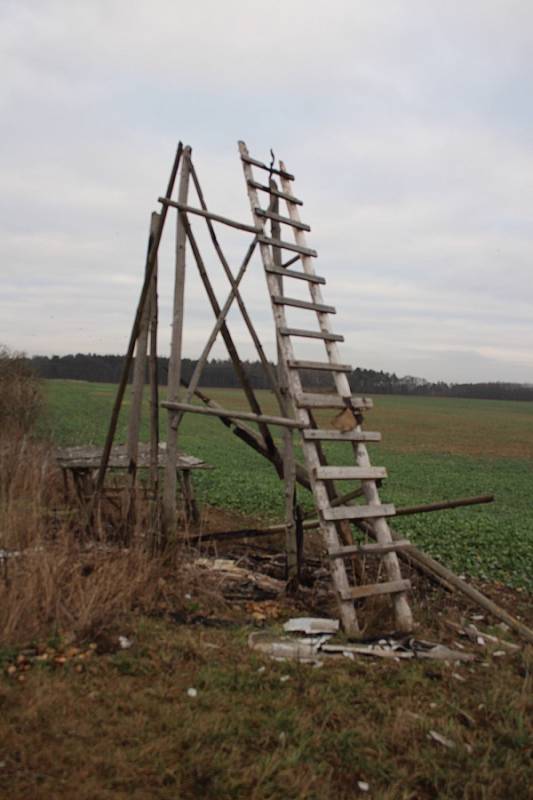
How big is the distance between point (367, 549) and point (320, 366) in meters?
1.66

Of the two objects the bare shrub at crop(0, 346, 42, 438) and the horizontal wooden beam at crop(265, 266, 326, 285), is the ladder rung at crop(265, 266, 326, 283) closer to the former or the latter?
the horizontal wooden beam at crop(265, 266, 326, 285)

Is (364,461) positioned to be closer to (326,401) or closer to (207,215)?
(326,401)

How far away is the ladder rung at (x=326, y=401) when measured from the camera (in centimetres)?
548

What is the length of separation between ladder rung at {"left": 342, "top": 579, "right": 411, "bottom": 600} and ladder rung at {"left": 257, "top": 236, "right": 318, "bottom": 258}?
321cm

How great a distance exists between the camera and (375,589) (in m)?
5.05

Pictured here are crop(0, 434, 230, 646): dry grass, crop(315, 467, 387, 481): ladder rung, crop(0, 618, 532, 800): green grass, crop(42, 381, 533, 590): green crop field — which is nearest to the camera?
crop(0, 618, 532, 800): green grass

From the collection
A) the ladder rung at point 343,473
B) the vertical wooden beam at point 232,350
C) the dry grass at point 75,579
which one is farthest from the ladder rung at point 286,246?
the dry grass at point 75,579

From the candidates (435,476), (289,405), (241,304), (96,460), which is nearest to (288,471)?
(289,405)

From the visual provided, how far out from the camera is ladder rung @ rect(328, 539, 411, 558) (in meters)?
5.05

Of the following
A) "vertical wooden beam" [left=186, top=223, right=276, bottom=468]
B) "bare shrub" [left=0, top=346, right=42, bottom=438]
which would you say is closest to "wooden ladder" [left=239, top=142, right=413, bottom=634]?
"vertical wooden beam" [left=186, top=223, right=276, bottom=468]

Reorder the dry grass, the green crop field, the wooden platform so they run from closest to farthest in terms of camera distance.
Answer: the dry grass
the wooden platform
the green crop field

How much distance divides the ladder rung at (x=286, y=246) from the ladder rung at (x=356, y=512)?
2.57m

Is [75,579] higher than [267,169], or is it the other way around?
[267,169]

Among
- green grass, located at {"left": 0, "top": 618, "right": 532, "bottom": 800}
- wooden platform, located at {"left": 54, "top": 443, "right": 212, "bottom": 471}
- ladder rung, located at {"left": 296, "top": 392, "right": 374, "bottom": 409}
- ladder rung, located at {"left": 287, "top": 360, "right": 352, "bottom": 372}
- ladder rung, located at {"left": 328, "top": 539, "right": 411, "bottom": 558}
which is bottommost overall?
green grass, located at {"left": 0, "top": 618, "right": 532, "bottom": 800}
